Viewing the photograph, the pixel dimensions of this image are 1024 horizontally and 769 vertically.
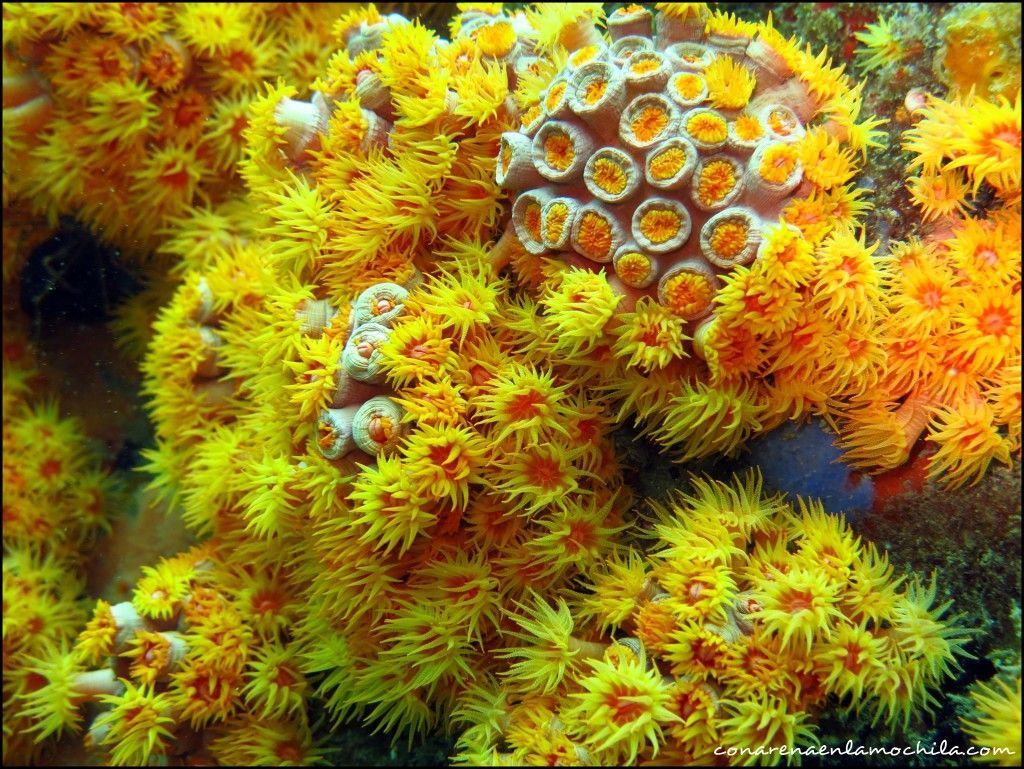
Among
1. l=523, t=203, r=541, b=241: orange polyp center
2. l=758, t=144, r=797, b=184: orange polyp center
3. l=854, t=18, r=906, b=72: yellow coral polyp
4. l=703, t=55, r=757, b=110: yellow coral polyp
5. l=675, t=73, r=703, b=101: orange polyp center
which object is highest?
l=854, t=18, r=906, b=72: yellow coral polyp

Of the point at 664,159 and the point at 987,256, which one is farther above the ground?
the point at 987,256

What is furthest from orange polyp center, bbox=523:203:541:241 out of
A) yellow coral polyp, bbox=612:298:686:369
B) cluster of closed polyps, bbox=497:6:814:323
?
yellow coral polyp, bbox=612:298:686:369

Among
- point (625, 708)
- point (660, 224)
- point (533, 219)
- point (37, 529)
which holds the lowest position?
point (37, 529)

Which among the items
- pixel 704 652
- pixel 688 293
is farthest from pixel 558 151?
pixel 704 652

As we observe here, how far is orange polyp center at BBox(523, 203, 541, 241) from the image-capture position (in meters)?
2.64

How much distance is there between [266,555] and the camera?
3.37 metres

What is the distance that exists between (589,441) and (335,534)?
99 cm

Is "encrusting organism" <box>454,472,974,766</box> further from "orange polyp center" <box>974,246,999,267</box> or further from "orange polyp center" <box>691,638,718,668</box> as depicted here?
"orange polyp center" <box>974,246,999,267</box>

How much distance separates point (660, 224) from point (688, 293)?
24 centimetres

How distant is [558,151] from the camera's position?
2.59 metres

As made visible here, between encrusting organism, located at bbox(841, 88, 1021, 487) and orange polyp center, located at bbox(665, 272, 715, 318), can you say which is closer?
encrusting organism, located at bbox(841, 88, 1021, 487)

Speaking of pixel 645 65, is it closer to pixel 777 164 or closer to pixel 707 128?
pixel 707 128

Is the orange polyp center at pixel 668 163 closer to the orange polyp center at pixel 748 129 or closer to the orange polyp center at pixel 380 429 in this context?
the orange polyp center at pixel 748 129

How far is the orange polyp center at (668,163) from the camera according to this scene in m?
2.43
